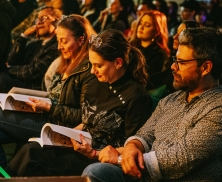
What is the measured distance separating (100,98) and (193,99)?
0.75 meters

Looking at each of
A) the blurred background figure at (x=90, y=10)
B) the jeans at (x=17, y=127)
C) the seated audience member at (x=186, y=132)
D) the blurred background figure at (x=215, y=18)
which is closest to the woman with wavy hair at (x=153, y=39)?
the jeans at (x=17, y=127)

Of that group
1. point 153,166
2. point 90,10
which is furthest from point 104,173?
point 90,10

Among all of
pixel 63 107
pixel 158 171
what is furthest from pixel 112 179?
pixel 63 107

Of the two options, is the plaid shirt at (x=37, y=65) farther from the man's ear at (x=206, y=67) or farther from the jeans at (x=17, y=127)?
the man's ear at (x=206, y=67)

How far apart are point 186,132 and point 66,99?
133 cm

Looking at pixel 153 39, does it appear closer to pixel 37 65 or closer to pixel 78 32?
pixel 37 65

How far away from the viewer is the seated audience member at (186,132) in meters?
2.38

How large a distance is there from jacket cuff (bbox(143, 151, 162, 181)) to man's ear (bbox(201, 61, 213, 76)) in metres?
0.46

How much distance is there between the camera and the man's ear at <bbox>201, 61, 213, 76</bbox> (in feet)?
8.30

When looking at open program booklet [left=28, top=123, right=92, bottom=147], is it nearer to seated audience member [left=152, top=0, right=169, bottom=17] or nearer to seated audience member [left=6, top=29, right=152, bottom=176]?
seated audience member [left=6, top=29, right=152, bottom=176]

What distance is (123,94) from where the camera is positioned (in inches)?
120

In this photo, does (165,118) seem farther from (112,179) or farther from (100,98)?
(100,98)

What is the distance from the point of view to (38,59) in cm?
470

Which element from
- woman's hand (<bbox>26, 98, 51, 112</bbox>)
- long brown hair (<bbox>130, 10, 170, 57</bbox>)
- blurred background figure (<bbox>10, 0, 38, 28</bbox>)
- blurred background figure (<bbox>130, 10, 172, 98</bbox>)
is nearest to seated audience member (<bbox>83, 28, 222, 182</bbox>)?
woman's hand (<bbox>26, 98, 51, 112</bbox>)
